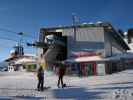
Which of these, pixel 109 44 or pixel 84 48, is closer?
pixel 84 48

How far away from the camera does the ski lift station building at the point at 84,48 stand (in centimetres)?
3678

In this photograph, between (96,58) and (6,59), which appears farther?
(6,59)

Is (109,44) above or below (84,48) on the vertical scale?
above

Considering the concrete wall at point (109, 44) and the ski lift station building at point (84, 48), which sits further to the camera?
the concrete wall at point (109, 44)

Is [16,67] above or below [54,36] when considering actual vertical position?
below

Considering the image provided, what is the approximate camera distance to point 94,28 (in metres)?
38.4

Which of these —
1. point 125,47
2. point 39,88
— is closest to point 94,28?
point 39,88

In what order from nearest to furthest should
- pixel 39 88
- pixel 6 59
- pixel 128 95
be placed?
pixel 128 95
pixel 39 88
pixel 6 59

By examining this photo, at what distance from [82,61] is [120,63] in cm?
625

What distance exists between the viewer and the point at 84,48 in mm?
38688

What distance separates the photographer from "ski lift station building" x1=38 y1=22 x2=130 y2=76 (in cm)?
3678

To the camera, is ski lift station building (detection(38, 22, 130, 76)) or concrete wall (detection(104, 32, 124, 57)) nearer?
ski lift station building (detection(38, 22, 130, 76))

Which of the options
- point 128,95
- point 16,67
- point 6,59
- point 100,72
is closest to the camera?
point 128,95

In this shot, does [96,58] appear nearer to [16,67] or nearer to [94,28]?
[94,28]
